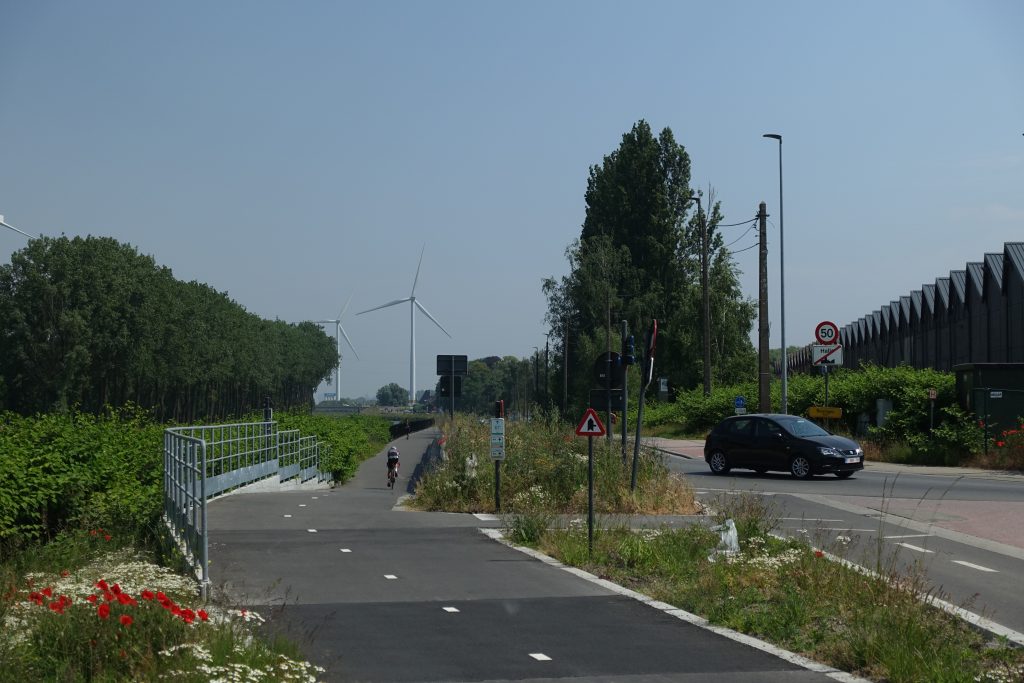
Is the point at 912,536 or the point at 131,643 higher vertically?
the point at 131,643

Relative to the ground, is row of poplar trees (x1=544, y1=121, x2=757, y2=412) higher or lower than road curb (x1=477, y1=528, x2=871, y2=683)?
higher

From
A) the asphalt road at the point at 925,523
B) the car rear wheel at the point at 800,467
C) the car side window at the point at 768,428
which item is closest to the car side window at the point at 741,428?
the car side window at the point at 768,428

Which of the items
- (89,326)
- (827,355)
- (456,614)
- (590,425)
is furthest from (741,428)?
(89,326)

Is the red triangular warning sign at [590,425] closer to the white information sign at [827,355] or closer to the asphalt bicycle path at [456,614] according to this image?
the asphalt bicycle path at [456,614]

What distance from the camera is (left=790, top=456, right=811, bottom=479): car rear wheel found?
27.5 metres

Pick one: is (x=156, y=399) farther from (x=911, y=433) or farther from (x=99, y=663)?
(x=99, y=663)

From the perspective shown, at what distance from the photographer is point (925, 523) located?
58.2ft

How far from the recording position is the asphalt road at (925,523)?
11438 millimetres

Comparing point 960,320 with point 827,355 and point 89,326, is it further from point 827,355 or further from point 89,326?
point 89,326

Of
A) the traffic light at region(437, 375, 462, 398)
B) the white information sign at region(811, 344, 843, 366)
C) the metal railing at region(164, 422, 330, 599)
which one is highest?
the white information sign at region(811, 344, 843, 366)

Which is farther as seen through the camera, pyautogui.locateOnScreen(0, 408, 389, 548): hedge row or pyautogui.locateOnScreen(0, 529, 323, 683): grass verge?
pyautogui.locateOnScreen(0, 408, 389, 548): hedge row

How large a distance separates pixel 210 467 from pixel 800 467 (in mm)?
13988

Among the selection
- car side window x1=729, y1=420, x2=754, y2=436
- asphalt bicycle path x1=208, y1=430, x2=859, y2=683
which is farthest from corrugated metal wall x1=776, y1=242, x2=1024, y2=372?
asphalt bicycle path x1=208, y1=430, x2=859, y2=683

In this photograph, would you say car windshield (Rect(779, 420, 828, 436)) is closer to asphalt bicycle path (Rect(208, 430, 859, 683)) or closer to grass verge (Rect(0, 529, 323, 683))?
asphalt bicycle path (Rect(208, 430, 859, 683))
